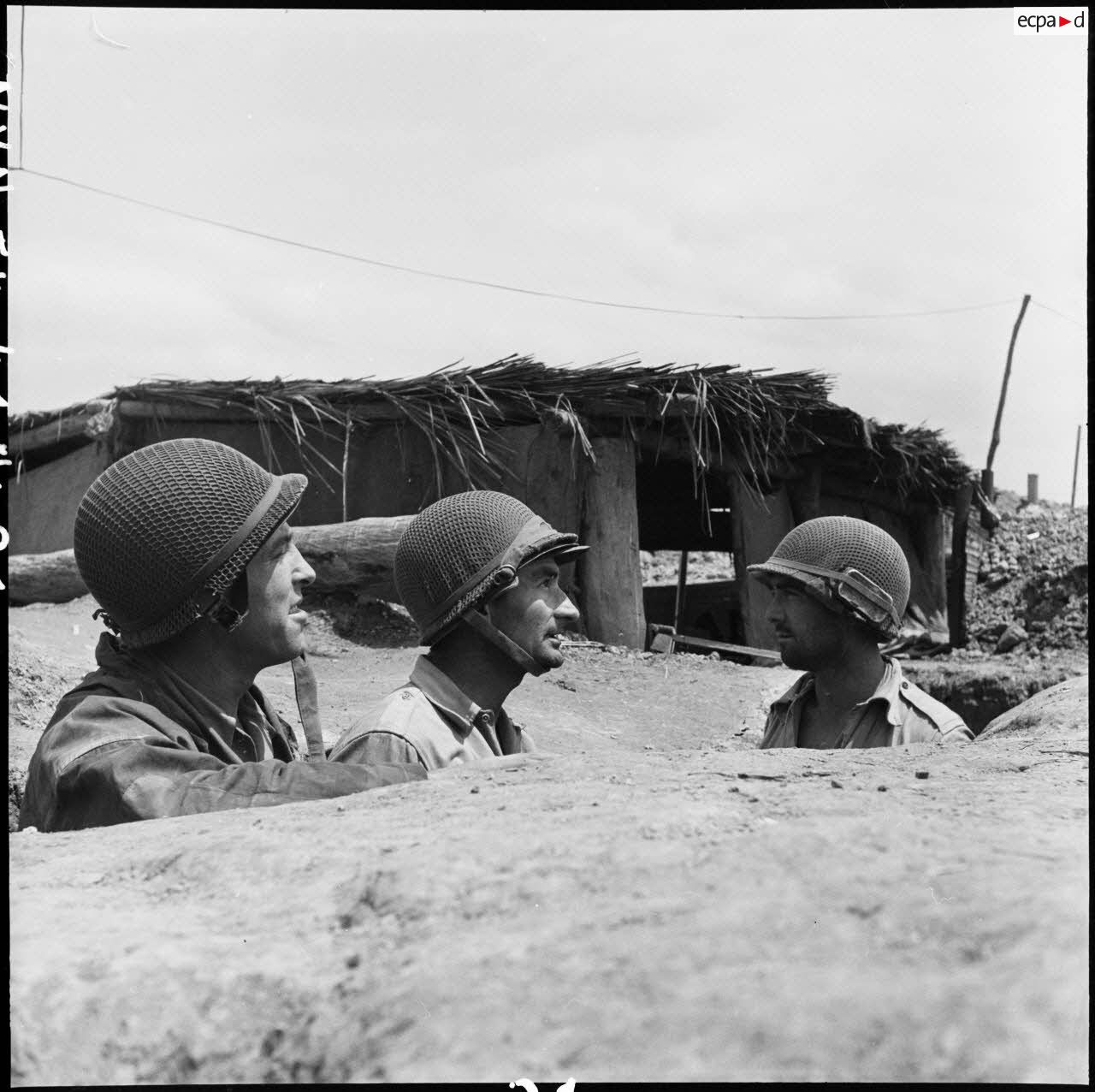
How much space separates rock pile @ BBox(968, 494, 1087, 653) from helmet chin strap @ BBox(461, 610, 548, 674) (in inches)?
396

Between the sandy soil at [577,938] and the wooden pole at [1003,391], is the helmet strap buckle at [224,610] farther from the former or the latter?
the wooden pole at [1003,391]

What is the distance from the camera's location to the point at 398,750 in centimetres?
309

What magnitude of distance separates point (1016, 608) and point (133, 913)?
1345 centimetres

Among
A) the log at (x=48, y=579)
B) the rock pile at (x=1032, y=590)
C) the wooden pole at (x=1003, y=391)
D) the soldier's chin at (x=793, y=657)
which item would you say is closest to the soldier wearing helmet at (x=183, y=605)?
the soldier's chin at (x=793, y=657)

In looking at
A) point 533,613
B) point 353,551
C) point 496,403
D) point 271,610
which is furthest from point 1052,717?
point 496,403

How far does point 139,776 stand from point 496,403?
25.2 ft

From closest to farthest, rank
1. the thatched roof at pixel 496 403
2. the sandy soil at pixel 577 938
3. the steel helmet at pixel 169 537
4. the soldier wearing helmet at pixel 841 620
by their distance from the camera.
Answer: the sandy soil at pixel 577 938
the steel helmet at pixel 169 537
the soldier wearing helmet at pixel 841 620
the thatched roof at pixel 496 403

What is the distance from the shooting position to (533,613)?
350cm

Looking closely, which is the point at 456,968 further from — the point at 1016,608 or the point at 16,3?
the point at 1016,608

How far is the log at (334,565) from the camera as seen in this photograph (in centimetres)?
893

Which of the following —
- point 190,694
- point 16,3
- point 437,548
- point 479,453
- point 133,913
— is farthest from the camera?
point 479,453

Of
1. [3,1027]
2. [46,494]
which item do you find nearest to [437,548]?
[3,1027]

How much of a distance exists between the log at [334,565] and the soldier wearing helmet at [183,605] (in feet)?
18.7

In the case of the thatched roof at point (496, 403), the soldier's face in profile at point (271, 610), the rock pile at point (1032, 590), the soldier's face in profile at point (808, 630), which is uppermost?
the thatched roof at point (496, 403)
